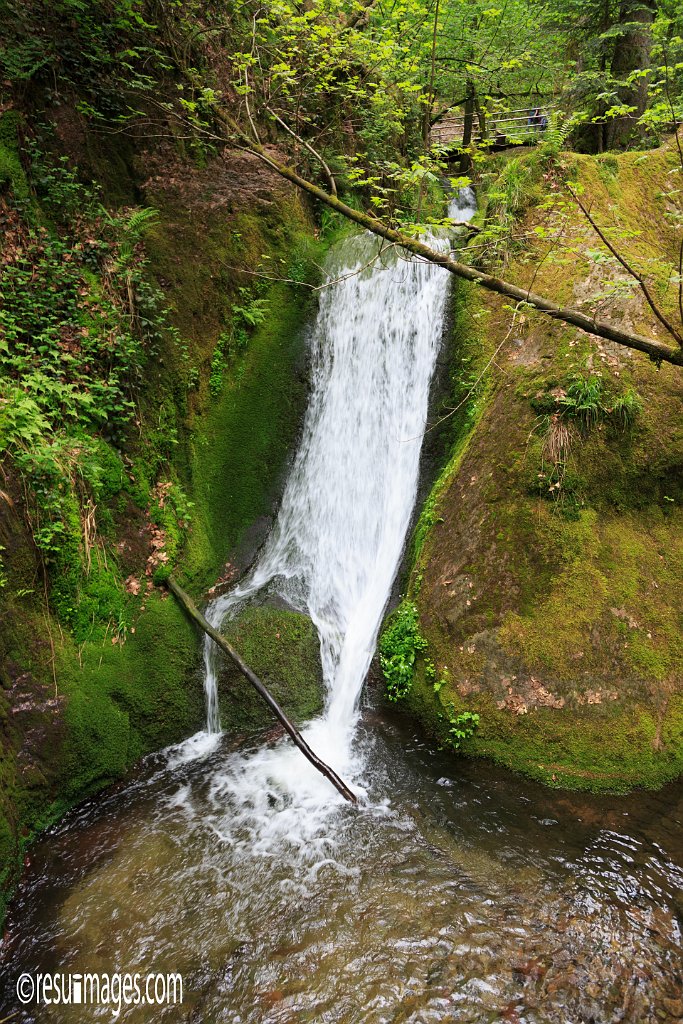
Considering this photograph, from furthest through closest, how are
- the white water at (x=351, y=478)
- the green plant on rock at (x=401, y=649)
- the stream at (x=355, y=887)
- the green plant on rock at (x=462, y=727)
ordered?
the white water at (x=351, y=478), the green plant on rock at (x=401, y=649), the green plant on rock at (x=462, y=727), the stream at (x=355, y=887)

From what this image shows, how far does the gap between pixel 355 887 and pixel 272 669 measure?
2.40 meters

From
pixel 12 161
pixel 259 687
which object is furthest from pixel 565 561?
pixel 12 161

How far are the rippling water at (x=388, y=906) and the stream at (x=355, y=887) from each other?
12mm

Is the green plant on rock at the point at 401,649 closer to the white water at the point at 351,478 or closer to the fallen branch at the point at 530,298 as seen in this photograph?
the white water at the point at 351,478

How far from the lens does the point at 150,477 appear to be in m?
6.35

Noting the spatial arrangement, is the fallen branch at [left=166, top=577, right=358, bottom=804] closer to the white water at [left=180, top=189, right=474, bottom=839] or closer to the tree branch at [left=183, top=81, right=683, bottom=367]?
the white water at [left=180, top=189, right=474, bottom=839]

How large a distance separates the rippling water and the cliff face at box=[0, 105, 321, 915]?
2.42ft

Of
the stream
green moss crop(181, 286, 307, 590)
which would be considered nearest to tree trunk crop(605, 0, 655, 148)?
green moss crop(181, 286, 307, 590)

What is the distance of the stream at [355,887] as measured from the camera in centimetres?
317

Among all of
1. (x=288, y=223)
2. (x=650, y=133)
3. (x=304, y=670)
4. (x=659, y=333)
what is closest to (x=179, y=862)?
(x=304, y=670)

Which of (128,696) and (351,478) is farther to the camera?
(351,478)

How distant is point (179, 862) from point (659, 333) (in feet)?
23.1

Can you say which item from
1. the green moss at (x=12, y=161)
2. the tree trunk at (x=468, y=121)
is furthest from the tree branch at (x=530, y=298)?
the tree trunk at (x=468, y=121)

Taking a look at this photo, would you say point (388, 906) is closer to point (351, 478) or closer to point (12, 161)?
point (351, 478)
